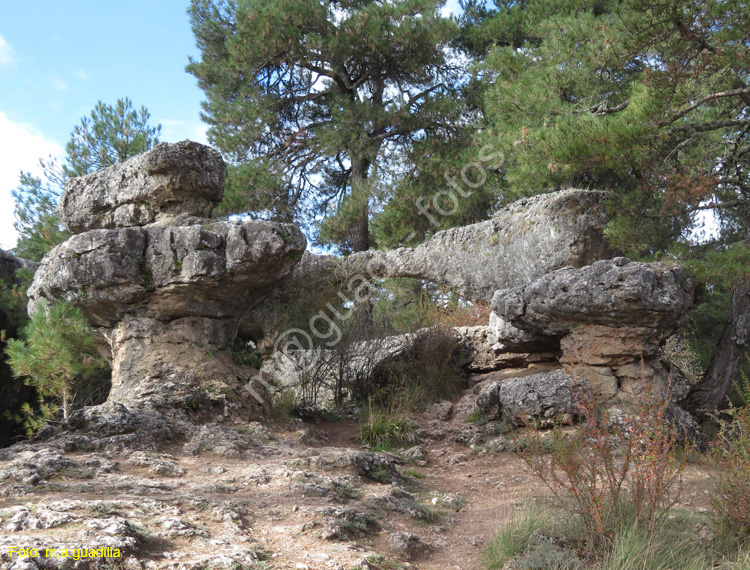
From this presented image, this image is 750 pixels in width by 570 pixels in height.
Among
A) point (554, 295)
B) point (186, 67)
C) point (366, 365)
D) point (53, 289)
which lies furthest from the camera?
point (186, 67)

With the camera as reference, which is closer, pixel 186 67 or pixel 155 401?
pixel 155 401

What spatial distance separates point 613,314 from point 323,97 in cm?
999

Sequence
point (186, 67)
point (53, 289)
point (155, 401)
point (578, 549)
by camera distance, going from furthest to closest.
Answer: point (186, 67)
point (53, 289)
point (155, 401)
point (578, 549)

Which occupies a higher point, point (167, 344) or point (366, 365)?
point (167, 344)

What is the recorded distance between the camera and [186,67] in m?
14.6

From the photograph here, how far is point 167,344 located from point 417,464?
3221 mm

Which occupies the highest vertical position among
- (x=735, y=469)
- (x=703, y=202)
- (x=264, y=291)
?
(x=703, y=202)

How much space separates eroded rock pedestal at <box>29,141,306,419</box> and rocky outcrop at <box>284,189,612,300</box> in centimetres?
212

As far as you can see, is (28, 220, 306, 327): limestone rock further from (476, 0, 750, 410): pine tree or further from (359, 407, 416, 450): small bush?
(476, 0, 750, 410): pine tree

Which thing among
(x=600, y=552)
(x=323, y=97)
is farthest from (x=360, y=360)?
(x=323, y=97)

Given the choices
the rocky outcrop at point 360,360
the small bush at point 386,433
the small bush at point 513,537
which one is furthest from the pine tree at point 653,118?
the small bush at point 513,537

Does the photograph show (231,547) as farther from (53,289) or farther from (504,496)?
(53,289)

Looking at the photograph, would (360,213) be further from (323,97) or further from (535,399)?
(535,399)

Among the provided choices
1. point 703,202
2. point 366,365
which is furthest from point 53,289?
point 703,202
